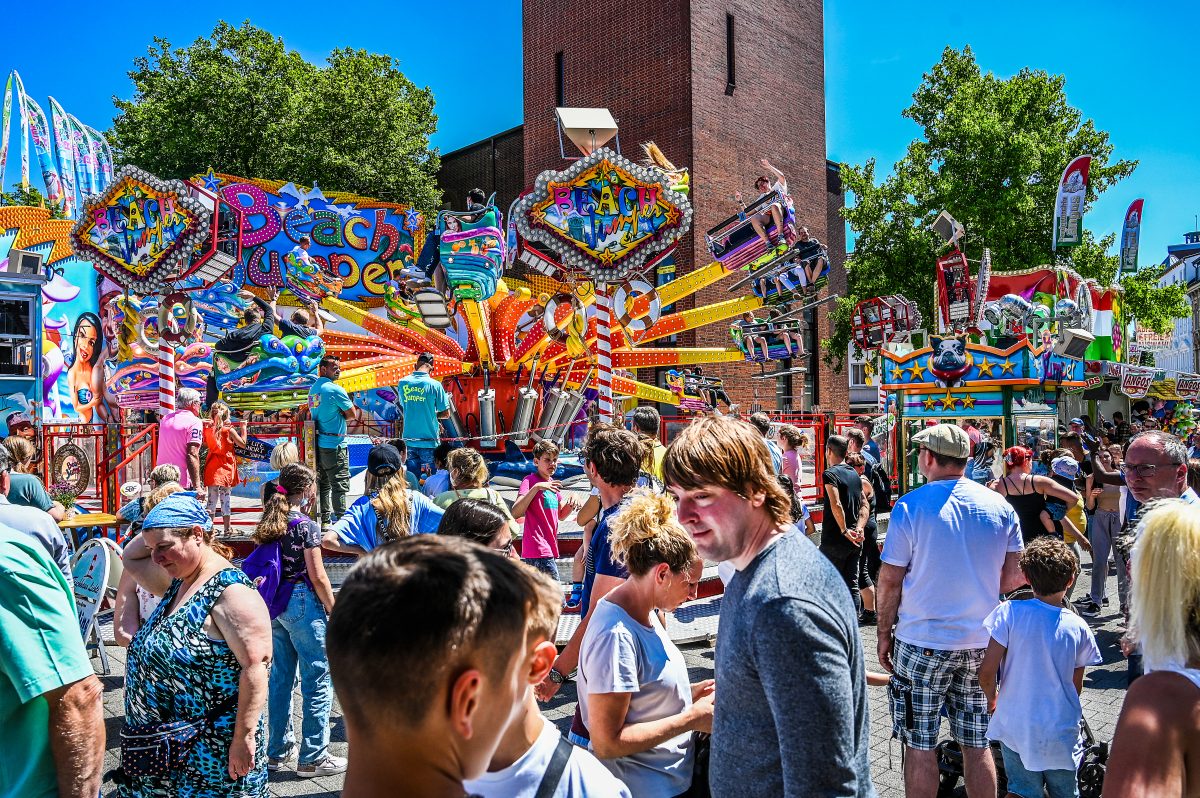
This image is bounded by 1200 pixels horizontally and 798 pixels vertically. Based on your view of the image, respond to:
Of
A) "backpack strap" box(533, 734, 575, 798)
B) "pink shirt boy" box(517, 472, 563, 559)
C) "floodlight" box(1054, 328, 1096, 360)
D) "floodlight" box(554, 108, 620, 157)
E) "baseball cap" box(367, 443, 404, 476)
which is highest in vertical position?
"floodlight" box(554, 108, 620, 157)

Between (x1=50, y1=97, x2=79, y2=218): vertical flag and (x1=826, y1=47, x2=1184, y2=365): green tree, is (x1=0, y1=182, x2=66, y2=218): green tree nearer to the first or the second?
(x1=50, y1=97, x2=79, y2=218): vertical flag

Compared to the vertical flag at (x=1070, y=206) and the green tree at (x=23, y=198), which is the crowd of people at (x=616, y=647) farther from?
the green tree at (x=23, y=198)

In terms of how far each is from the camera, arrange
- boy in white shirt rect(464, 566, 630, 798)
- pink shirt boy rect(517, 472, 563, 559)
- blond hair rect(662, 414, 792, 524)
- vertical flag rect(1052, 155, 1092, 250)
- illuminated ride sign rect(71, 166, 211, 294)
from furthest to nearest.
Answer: vertical flag rect(1052, 155, 1092, 250)
illuminated ride sign rect(71, 166, 211, 294)
pink shirt boy rect(517, 472, 563, 559)
blond hair rect(662, 414, 792, 524)
boy in white shirt rect(464, 566, 630, 798)

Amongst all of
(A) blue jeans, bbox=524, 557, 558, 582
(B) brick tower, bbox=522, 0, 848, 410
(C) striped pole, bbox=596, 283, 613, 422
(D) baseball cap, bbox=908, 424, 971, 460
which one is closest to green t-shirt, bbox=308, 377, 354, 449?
(A) blue jeans, bbox=524, 557, 558, 582

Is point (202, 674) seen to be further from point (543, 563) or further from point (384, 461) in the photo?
point (543, 563)

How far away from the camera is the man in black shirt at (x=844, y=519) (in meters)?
6.93

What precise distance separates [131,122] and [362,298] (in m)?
16.2

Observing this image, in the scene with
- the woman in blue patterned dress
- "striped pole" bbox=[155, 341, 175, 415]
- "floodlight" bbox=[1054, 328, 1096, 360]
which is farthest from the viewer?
"floodlight" bbox=[1054, 328, 1096, 360]

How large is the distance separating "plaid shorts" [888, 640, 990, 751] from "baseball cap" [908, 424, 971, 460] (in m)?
0.91

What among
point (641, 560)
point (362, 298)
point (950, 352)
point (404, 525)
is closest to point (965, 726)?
point (641, 560)

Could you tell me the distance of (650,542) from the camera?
2.55 metres

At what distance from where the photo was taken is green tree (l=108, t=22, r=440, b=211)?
27.6m

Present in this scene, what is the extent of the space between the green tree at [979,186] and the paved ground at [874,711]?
2048 cm

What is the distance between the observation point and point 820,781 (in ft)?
5.78
